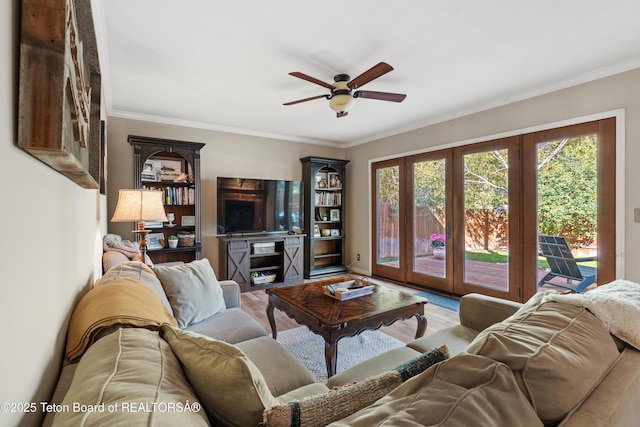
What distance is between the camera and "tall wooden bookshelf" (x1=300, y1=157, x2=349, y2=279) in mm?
5309

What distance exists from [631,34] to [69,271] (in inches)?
151

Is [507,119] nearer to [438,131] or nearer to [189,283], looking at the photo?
[438,131]

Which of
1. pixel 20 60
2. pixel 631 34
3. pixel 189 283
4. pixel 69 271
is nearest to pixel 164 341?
pixel 69 271

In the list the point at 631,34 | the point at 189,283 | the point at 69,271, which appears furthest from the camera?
the point at 631,34

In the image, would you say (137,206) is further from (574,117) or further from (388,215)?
(574,117)

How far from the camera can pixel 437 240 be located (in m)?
4.39

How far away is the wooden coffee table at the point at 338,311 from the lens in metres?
1.94

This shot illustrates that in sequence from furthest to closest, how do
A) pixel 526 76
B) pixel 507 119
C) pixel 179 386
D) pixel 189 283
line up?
pixel 507 119, pixel 526 76, pixel 189 283, pixel 179 386

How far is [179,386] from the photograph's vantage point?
2.52ft

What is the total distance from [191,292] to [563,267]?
3.64 meters

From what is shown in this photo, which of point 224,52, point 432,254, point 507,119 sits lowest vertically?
point 432,254

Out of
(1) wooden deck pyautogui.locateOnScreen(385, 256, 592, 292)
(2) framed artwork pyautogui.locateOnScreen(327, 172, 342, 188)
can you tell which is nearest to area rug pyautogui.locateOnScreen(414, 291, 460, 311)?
(1) wooden deck pyautogui.locateOnScreen(385, 256, 592, 292)

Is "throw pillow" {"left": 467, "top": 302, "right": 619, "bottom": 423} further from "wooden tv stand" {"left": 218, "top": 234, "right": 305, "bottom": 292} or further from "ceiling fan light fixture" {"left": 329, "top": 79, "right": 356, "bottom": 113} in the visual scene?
A: "wooden tv stand" {"left": 218, "top": 234, "right": 305, "bottom": 292}

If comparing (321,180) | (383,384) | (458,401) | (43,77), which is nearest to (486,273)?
(321,180)
